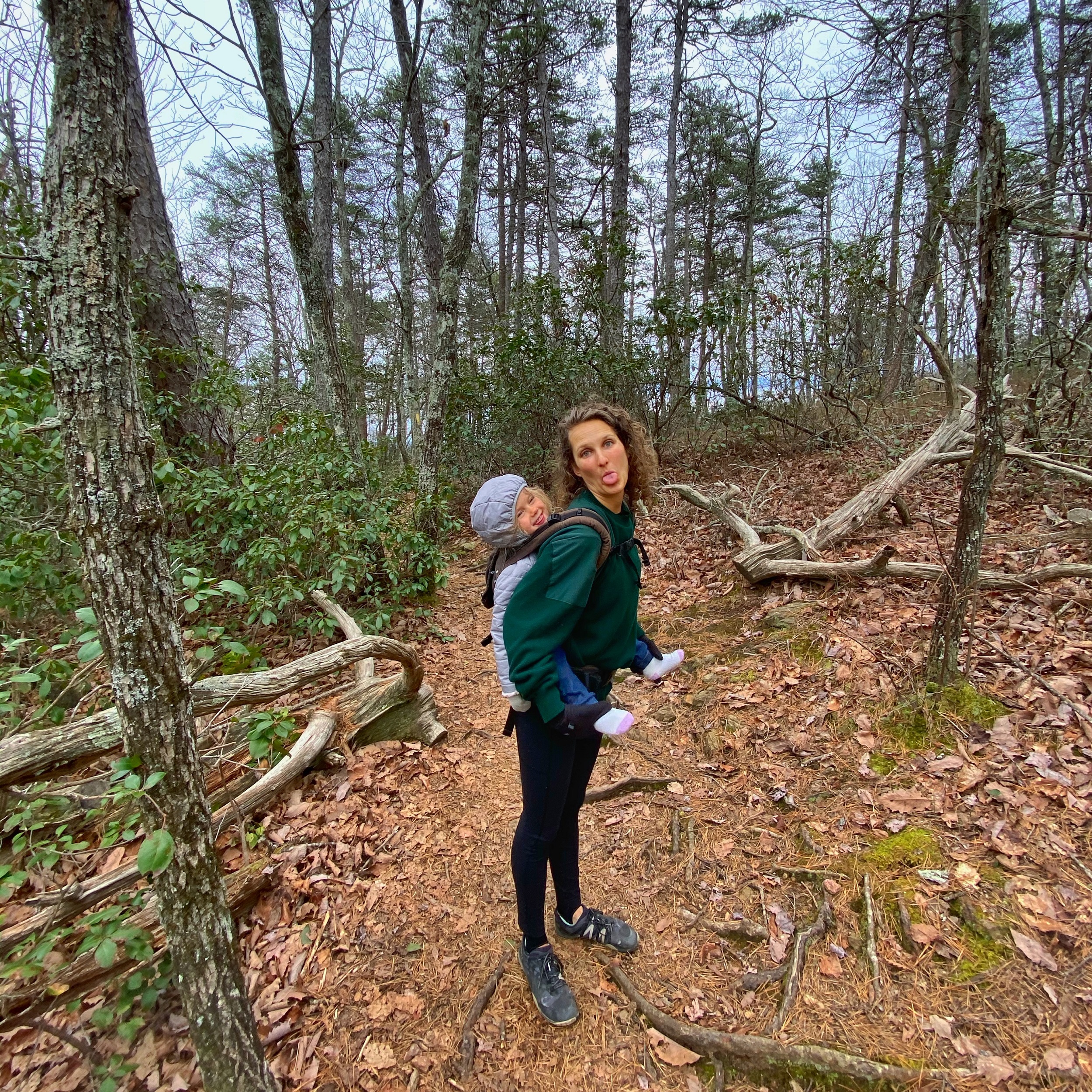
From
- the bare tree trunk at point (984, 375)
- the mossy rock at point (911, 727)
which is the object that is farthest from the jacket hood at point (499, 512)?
the mossy rock at point (911, 727)

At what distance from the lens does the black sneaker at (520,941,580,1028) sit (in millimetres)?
2117

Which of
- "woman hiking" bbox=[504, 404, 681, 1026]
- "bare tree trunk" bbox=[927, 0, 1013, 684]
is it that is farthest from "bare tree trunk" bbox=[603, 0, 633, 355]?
"woman hiking" bbox=[504, 404, 681, 1026]

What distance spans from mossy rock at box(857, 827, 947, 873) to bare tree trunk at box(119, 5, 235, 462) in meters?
5.91

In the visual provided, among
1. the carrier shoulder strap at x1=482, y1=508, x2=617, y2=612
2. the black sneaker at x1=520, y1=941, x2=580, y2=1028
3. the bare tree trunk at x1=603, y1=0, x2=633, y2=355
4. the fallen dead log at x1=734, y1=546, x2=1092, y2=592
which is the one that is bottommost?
the black sneaker at x1=520, y1=941, x2=580, y2=1028

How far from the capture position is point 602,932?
240cm

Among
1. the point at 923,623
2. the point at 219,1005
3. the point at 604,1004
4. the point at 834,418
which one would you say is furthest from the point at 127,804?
the point at 834,418

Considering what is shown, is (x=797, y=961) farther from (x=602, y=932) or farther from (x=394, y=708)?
(x=394, y=708)

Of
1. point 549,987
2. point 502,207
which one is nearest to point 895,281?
point 549,987

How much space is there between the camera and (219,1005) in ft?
5.55

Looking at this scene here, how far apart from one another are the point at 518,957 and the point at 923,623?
128 inches

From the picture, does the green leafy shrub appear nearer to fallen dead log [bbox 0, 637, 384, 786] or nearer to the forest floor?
fallen dead log [bbox 0, 637, 384, 786]

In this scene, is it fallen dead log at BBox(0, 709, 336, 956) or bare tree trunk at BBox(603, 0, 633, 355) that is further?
bare tree trunk at BBox(603, 0, 633, 355)

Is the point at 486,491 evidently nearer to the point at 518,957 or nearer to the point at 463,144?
the point at 518,957

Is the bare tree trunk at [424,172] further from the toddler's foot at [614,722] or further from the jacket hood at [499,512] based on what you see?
the toddler's foot at [614,722]
